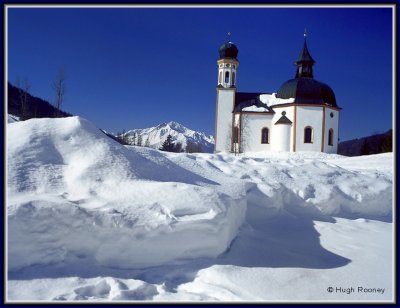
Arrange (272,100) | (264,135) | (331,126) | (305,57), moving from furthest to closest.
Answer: (305,57) → (272,100) → (264,135) → (331,126)

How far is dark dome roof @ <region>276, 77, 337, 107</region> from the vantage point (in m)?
29.2

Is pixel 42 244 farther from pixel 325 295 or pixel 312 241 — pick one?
pixel 312 241

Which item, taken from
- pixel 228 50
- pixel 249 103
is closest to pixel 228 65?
pixel 228 50

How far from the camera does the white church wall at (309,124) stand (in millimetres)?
28609

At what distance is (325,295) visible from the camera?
412cm

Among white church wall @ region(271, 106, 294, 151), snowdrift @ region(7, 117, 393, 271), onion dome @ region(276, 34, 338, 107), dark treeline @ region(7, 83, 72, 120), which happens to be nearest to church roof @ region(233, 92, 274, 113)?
white church wall @ region(271, 106, 294, 151)

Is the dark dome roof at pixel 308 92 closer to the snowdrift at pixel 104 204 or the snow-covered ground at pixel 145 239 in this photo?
the snow-covered ground at pixel 145 239

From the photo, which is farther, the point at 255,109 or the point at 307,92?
the point at 255,109

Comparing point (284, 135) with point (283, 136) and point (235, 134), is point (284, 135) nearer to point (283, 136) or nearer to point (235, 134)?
point (283, 136)

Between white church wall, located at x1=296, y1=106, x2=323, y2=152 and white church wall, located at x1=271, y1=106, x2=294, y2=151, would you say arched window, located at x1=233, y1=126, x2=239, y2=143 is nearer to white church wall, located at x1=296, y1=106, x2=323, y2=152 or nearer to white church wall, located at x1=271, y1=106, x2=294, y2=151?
white church wall, located at x1=271, y1=106, x2=294, y2=151

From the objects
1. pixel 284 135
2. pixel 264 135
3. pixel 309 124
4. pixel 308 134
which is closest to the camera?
pixel 309 124

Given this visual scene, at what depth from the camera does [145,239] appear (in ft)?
14.5

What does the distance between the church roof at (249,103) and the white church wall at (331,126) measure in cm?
501

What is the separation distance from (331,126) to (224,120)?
32.5ft
